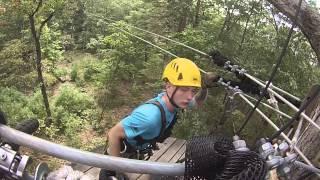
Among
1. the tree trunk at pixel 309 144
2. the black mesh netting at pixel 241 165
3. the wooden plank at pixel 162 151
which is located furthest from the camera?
the wooden plank at pixel 162 151

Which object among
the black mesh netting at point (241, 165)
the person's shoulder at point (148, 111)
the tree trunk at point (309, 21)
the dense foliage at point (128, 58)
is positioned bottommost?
the dense foliage at point (128, 58)

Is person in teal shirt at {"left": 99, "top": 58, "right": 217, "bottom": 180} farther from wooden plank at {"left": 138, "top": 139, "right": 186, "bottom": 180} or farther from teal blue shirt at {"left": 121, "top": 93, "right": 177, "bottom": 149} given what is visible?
wooden plank at {"left": 138, "top": 139, "right": 186, "bottom": 180}

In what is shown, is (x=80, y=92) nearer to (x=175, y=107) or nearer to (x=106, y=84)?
(x=106, y=84)

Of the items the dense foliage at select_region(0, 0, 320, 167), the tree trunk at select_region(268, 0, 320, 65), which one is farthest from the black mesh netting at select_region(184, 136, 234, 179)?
the dense foliage at select_region(0, 0, 320, 167)

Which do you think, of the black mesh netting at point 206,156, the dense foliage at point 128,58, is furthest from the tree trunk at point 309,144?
the dense foliage at point 128,58

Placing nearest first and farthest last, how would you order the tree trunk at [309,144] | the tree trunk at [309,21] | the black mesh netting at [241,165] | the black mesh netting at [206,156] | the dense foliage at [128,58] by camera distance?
the black mesh netting at [241,165], the black mesh netting at [206,156], the tree trunk at [309,144], the tree trunk at [309,21], the dense foliage at [128,58]

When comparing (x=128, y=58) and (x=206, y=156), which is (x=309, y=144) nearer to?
(x=206, y=156)

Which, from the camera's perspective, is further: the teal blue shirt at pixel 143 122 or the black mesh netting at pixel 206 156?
the teal blue shirt at pixel 143 122

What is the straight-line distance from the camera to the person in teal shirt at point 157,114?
287 centimetres

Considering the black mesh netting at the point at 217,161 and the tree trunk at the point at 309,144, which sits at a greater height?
the black mesh netting at the point at 217,161

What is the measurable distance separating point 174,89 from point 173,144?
Answer: 3.34 m

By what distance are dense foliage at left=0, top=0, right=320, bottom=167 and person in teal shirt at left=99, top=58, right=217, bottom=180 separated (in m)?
3.37

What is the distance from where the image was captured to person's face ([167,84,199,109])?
9.84 feet

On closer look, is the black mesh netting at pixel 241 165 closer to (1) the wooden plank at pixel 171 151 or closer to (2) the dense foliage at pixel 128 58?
(1) the wooden plank at pixel 171 151
